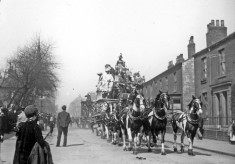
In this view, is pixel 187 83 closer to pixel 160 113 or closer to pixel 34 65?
pixel 34 65

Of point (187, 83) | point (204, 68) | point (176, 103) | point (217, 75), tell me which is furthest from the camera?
point (187, 83)

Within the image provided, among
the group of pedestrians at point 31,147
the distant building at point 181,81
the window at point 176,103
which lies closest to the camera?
the group of pedestrians at point 31,147

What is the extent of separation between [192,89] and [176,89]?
304 cm

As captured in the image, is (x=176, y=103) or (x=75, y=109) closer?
(x=176, y=103)

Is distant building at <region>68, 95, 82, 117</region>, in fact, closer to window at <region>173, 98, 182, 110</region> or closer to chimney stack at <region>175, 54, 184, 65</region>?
chimney stack at <region>175, 54, 184, 65</region>

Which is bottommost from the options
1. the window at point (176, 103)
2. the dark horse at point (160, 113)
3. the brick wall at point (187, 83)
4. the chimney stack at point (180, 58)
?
the dark horse at point (160, 113)

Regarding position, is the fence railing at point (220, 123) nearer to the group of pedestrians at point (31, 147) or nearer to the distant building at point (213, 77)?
the distant building at point (213, 77)

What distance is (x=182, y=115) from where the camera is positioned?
532 inches

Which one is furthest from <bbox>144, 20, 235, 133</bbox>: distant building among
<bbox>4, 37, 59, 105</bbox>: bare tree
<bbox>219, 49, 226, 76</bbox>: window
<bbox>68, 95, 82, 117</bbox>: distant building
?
<bbox>68, 95, 82, 117</bbox>: distant building

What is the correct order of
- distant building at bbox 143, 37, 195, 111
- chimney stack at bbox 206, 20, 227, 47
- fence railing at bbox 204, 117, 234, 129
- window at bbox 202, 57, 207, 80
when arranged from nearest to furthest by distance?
fence railing at bbox 204, 117, 234, 129 → chimney stack at bbox 206, 20, 227, 47 → window at bbox 202, 57, 207, 80 → distant building at bbox 143, 37, 195, 111

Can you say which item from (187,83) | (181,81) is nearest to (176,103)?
(187,83)

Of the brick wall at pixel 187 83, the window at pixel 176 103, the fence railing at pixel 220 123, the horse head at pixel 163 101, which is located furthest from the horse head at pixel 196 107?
the brick wall at pixel 187 83

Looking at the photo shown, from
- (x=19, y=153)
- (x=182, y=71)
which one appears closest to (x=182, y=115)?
(x=19, y=153)

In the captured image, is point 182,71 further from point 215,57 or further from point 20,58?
point 20,58
